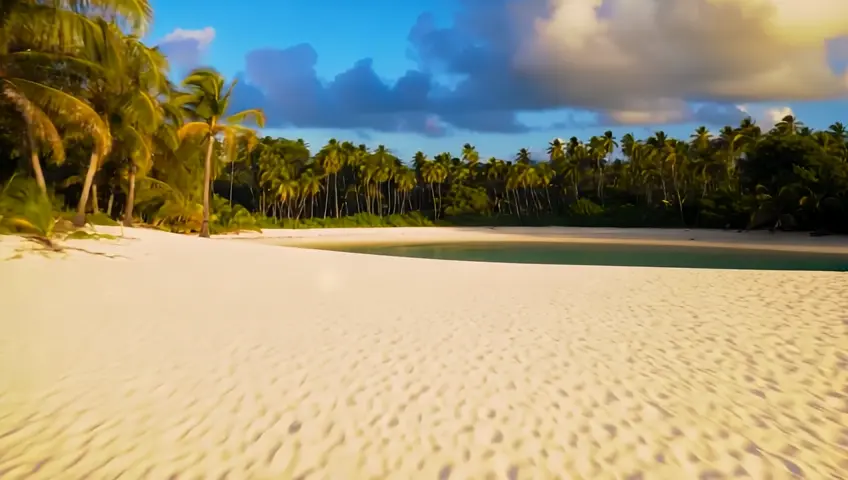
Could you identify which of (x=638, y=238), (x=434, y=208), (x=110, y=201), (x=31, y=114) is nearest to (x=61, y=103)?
(x=31, y=114)

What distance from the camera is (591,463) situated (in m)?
3.26

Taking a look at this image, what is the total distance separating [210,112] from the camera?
27.4m

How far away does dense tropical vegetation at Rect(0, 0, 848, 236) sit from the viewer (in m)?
11.7

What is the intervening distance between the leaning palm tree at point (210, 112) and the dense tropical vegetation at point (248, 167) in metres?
0.10

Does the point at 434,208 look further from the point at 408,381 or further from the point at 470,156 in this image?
the point at 408,381

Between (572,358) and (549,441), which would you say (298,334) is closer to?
(572,358)

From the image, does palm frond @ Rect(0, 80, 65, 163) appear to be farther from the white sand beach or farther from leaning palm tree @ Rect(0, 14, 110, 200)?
the white sand beach

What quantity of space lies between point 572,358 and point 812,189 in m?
43.0

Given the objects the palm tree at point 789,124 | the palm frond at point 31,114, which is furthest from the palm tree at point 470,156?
the palm frond at point 31,114

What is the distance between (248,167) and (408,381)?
70.8m

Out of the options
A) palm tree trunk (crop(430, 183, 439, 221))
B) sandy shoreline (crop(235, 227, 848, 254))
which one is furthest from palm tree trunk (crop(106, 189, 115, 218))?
palm tree trunk (crop(430, 183, 439, 221))

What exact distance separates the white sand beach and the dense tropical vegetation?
16.3 ft

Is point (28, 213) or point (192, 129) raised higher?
point (192, 129)

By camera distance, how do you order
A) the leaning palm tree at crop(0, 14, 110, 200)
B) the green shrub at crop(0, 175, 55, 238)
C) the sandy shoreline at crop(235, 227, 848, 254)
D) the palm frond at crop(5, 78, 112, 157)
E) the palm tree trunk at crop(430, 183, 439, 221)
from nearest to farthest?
the green shrub at crop(0, 175, 55, 238) < the leaning palm tree at crop(0, 14, 110, 200) < the palm frond at crop(5, 78, 112, 157) < the sandy shoreline at crop(235, 227, 848, 254) < the palm tree trunk at crop(430, 183, 439, 221)
